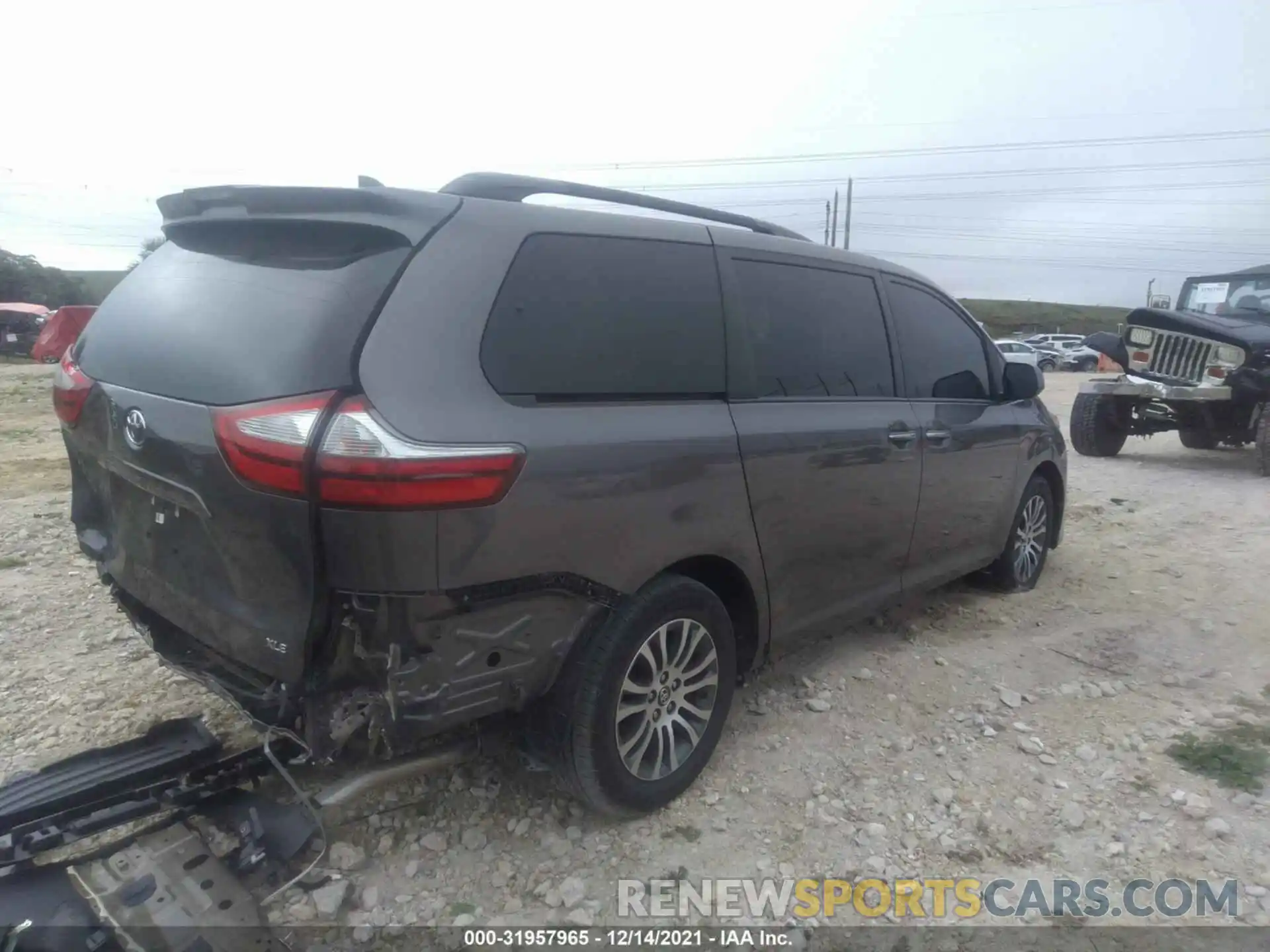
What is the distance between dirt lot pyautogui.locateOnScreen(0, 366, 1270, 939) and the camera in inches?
102

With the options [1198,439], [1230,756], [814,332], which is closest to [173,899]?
[814,332]

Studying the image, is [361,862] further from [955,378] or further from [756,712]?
[955,378]

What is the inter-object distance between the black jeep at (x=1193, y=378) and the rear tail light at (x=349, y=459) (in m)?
9.13

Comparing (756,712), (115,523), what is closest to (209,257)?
(115,523)

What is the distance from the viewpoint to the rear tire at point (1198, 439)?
32.1ft

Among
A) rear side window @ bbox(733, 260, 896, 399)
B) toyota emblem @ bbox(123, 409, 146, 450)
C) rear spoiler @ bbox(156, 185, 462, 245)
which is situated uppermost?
rear spoiler @ bbox(156, 185, 462, 245)

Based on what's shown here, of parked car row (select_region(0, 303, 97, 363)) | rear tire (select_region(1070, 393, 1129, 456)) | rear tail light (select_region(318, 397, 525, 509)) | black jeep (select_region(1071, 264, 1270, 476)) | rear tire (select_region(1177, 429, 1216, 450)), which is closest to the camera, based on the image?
rear tail light (select_region(318, 397, 525, 509))

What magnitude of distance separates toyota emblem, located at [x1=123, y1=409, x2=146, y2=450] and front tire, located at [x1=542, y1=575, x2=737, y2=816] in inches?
51.4

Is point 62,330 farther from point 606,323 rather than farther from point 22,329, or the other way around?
point 606,323

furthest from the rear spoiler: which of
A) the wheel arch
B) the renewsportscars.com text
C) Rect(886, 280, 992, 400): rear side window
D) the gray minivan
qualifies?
Rect(886, 280, 992, 400): rear side window

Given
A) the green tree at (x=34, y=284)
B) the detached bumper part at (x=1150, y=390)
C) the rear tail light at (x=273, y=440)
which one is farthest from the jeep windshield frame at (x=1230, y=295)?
the green tree at (x=34, y=284)

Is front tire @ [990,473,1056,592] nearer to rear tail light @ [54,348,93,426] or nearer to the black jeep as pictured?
rear tail light @ [54,348,93,426]

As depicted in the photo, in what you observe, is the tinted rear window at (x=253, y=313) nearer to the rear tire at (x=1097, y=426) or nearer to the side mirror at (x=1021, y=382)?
the side mirror at (x=1021, y=382)

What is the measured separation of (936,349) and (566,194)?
2065mm
